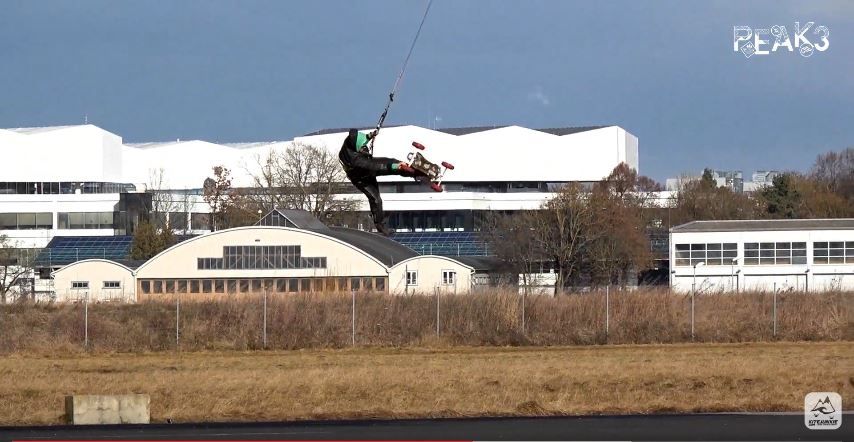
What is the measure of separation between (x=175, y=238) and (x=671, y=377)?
74.6 meters

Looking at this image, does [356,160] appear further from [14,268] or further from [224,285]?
[14,268]

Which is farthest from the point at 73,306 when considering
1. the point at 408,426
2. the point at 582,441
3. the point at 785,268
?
the point at 785,268

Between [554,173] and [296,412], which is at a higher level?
[554,173]

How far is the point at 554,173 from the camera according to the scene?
126062 millimetres

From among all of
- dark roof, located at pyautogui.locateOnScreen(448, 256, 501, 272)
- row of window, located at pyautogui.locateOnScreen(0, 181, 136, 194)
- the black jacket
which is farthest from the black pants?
row of window, located at pyautogui.locateOnScreen(0, 181, 136, 194)

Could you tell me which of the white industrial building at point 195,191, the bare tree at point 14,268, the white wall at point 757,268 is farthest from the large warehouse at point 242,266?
the white industrial building at point 195,191

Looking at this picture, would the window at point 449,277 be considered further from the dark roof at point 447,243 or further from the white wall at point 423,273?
the dark roof at point 447,243

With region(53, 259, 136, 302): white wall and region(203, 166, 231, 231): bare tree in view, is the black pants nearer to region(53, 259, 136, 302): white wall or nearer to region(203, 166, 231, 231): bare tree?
region(53, 259, 136, 302): white wall

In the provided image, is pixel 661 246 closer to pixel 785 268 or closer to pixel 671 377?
pixel 785 268

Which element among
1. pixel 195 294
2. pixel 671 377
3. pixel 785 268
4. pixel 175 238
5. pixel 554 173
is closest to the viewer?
pixel 671 377

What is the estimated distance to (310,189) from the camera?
10588 centimetres

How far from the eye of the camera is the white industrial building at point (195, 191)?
395 feet

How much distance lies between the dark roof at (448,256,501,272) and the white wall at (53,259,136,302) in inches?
785

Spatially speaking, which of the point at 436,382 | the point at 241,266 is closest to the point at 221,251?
the point at 241,266
